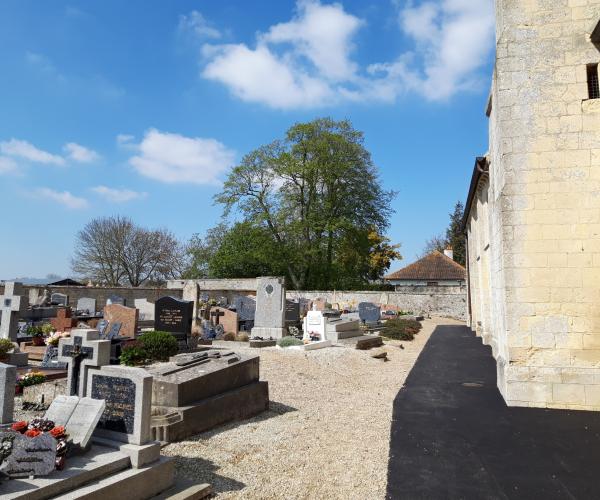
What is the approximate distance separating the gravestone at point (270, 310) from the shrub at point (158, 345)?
497 cm

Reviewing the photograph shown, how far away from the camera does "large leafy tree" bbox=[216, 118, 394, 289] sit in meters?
34.1

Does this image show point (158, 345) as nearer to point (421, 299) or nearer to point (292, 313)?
point (292, 313)

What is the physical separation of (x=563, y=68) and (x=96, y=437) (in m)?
8.61

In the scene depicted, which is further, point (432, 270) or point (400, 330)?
point (432, 270)

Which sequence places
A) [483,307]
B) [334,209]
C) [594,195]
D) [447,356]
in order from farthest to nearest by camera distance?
1. [334,209]
2. [483,307]
3. [447,356]
4. [594,195]

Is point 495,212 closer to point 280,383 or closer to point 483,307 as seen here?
point 280,383

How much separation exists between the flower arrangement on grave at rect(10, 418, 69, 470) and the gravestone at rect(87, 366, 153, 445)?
1.54ft

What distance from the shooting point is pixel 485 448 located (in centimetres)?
540

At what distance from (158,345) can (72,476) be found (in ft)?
22.8

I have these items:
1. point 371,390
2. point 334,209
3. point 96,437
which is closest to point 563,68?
point 371,390

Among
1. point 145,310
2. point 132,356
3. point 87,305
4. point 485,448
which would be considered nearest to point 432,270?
point 145,310

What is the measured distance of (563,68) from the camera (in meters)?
7.44

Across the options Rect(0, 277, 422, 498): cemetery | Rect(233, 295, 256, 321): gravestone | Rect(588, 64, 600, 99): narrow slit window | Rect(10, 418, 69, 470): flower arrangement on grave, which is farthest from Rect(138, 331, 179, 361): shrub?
Rect(588, 64, 600, 99): narrow slit window

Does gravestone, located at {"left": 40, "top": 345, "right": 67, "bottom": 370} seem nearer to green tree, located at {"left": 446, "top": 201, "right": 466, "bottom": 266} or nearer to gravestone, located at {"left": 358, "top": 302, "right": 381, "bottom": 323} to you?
gravestone, located at {"left": 358, "top": 302, "right": 381, "bottom": 323}
